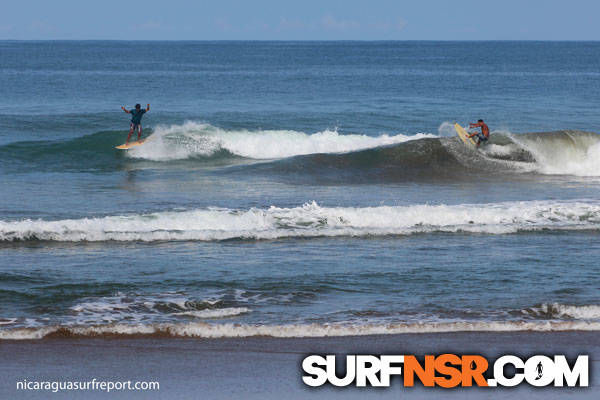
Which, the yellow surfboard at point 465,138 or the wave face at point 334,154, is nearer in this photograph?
the wave face at point 334,154

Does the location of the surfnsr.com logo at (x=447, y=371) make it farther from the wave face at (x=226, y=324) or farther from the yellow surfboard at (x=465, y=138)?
the yellow surfboard at (x=465, y=138)

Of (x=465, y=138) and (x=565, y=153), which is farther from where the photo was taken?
(x=465, y=138)

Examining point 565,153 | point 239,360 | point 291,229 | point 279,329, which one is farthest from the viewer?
point 565,153

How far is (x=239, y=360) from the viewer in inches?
350

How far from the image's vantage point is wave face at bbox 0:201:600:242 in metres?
16.3

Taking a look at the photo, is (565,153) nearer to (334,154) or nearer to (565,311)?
(334,154)

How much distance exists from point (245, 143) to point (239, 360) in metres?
24.1

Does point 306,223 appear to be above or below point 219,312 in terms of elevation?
above

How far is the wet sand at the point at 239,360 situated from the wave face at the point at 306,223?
681 cm

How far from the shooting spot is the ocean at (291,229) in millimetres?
10812

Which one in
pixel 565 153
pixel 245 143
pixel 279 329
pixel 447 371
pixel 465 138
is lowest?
pixel 447 371

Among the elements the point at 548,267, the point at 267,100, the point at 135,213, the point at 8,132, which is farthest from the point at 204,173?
the point at 267,100

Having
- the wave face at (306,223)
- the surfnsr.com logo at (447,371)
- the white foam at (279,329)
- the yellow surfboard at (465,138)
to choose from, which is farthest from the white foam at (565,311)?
the yellow surfboard at (465,138)

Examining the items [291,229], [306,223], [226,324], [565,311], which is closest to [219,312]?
[226,324]
